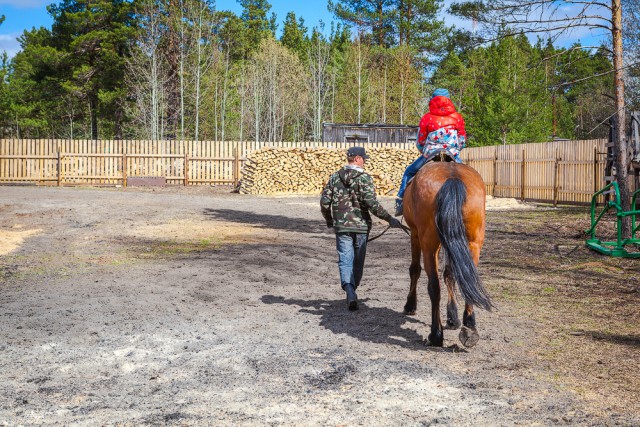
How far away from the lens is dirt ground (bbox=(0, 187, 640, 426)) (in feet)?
12.8

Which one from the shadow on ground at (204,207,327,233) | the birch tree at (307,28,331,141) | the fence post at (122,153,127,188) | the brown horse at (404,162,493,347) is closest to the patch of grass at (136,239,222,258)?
the shadow on ground at (204,207,327,233)

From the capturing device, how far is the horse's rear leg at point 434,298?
5348mm

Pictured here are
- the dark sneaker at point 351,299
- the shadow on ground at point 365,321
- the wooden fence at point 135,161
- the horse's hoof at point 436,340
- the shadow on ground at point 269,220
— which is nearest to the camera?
the horse's hoof at point 436,340

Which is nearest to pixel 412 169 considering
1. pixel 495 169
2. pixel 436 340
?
pixel 436 340

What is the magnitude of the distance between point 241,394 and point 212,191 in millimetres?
25416

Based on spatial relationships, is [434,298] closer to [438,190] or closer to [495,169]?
[438,190]

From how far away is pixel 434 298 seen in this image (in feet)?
17.9

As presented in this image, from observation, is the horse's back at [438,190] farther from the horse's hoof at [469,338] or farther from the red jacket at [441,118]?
the red jacket at [441,118]

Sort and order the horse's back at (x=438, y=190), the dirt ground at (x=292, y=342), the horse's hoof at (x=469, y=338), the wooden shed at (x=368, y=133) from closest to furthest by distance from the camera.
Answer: the dirt ground at (x=292, y=342), the horse's hoof at (x=469, y=338), the horse's back at (x=438, y=190), the wooden shed at (x=368, y=133)

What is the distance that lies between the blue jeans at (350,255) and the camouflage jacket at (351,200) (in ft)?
0.30

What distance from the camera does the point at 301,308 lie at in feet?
22.8

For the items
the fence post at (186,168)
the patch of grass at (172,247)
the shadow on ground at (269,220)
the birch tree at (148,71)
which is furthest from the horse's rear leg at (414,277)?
the birch tree at (148,71)

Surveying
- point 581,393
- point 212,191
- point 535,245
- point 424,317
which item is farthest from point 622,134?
point 212,191

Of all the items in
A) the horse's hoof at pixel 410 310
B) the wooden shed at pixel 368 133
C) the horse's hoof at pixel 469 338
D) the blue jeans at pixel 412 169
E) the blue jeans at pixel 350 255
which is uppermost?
the wooden shed at pixel 368 133
